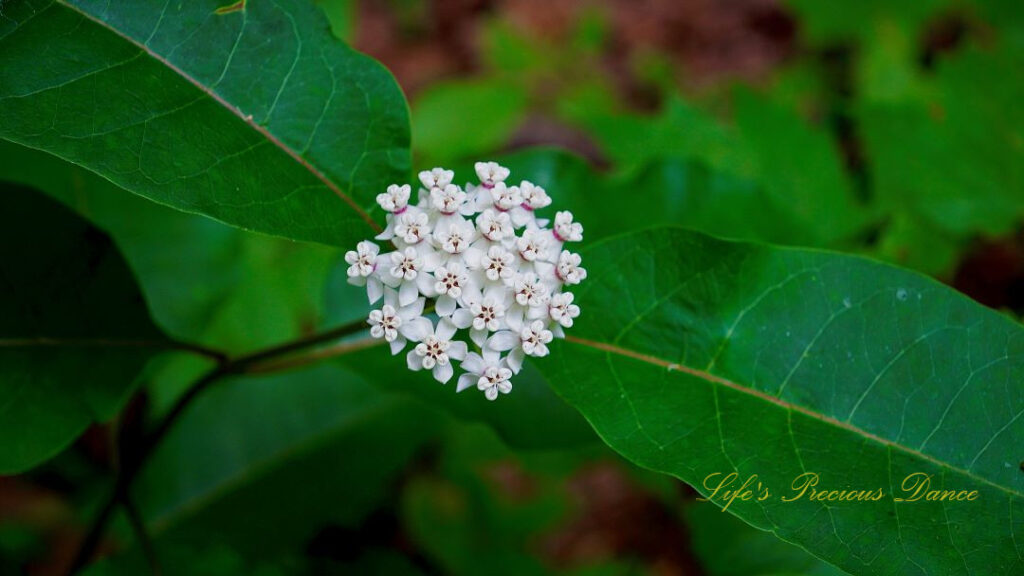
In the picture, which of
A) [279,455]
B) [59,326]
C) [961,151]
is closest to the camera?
[59,326]

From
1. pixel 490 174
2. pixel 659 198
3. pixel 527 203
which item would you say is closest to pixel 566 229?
pixel 527 203

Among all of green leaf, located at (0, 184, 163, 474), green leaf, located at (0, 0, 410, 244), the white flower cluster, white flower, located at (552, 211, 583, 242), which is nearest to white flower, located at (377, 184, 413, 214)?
the white flower cluster

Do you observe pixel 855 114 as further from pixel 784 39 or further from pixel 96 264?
pixel 96 264

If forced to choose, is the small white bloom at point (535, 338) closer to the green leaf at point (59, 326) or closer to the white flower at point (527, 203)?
the white flower at point (527, 203)

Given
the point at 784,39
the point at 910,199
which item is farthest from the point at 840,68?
the point at 910,199

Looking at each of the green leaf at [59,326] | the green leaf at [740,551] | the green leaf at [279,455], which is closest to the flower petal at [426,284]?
the green leaf at [59,326]

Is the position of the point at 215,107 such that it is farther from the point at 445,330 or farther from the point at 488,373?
the point at 488,373
